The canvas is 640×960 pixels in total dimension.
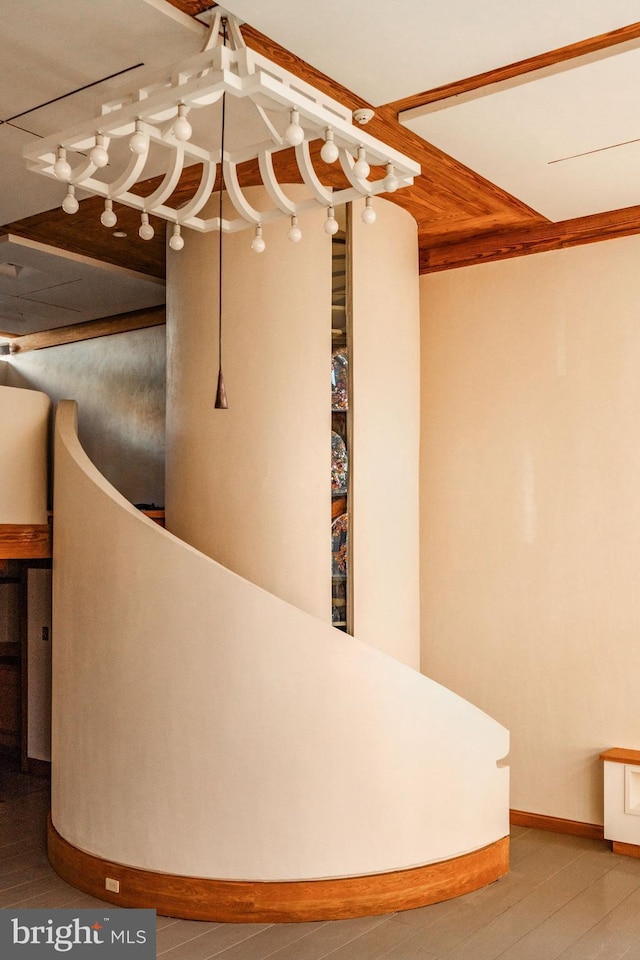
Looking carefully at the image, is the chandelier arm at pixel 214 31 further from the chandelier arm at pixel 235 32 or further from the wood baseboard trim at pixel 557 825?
the wood baseboard trim at pixel 557 825

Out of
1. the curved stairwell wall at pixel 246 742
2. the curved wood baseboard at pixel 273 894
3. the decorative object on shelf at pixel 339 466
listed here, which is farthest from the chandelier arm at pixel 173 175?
the curved wood baseboard at pixel 273 894

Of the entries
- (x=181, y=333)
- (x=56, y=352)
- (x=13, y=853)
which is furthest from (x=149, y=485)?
(x=13, y=853)

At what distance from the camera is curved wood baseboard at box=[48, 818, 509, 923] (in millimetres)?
3660

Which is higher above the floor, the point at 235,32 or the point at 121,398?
the point at 235,32

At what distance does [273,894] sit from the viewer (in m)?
3.66

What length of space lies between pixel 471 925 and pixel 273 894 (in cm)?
81

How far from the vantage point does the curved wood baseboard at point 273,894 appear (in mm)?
3660

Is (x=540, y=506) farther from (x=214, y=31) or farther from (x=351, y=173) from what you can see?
(x=214, y=31)

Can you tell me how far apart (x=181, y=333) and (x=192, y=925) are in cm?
272

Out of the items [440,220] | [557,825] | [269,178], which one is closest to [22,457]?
[269,178]

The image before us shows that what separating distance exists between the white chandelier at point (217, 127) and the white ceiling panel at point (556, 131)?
539mm

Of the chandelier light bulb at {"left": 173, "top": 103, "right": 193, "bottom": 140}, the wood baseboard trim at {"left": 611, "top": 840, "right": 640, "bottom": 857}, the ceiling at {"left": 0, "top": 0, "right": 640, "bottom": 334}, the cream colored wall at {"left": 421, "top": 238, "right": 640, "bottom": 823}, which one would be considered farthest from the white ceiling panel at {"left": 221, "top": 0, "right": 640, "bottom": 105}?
the wood baseboard trim at {"left": 611, "top": 840, "right": 640, "bottom": 857}

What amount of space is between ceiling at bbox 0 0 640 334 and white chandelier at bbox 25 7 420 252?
189 millimetres
